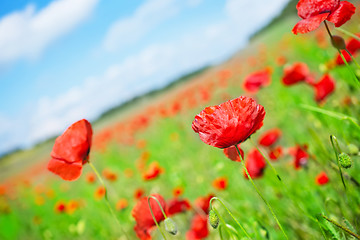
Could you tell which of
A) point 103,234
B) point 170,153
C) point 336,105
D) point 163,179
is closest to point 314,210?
point 336,105

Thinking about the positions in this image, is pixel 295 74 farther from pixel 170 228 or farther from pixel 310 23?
pixel 170 228

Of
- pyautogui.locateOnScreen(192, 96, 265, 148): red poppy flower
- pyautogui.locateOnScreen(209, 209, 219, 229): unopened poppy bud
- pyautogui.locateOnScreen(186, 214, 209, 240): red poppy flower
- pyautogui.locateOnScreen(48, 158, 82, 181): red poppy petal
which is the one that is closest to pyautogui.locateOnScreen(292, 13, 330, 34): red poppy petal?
pyautogui.locateOnScreen(192, 96, 265, 148): red poppy flower

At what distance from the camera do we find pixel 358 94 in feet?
5.77

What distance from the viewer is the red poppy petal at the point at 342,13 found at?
0.62m

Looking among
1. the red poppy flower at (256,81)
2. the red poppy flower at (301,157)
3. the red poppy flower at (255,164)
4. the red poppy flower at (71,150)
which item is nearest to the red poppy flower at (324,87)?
the red poppy flower at (301,157)

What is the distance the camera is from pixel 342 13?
628mm

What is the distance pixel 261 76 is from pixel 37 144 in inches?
1592

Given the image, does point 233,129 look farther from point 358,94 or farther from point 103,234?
point 103,234

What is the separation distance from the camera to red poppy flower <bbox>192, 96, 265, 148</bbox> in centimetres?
58

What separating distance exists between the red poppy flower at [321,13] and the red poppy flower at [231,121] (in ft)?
0.67

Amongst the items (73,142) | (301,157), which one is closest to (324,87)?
(301,157)

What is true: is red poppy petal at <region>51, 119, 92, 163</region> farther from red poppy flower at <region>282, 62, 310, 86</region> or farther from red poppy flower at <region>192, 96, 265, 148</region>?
red poppy flower at <region>282, 62, 310, 86</region>

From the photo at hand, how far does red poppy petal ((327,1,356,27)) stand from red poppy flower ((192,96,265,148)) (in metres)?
0.25

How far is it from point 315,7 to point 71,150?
719mm
